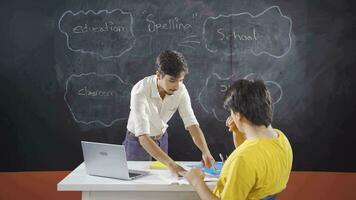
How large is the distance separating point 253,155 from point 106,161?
84 centimetres

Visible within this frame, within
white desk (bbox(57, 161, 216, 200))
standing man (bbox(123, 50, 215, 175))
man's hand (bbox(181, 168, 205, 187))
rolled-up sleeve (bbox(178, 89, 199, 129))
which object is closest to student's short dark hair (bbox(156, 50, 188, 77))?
standing man (bbox(123, 50, 215, 175))

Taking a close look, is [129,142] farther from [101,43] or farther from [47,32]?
[47,32]

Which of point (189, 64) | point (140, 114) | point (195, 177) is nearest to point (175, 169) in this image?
point (195, 177)

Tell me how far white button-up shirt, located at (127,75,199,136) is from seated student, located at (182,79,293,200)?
3.28ft

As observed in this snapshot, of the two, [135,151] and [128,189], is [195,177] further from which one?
[135,151]

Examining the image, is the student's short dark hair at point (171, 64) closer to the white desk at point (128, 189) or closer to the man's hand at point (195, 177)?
the white desk at point (128, 189)

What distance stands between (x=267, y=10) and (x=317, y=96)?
763 millimetres

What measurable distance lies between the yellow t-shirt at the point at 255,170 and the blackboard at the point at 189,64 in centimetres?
186

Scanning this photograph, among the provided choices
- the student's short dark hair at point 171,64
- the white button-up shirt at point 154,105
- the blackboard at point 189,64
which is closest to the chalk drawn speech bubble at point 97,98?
the blackboard at point 189,64

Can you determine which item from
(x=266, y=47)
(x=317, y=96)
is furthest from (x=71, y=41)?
(x=317, y=96)

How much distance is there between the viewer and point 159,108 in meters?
3.12

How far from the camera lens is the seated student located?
1.78 meters

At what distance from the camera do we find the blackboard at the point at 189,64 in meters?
3.70

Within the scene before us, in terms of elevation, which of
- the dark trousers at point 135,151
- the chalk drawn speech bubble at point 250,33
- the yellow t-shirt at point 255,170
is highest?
the chalk drawn speech bubble at point 250,33
